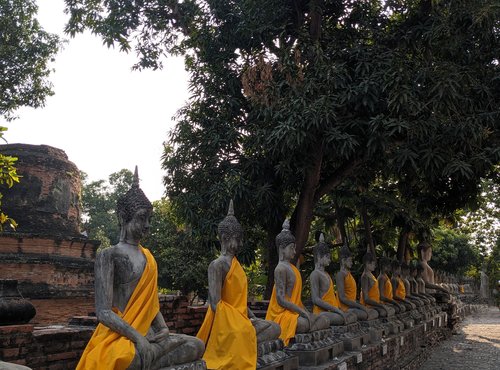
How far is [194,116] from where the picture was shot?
1227cm

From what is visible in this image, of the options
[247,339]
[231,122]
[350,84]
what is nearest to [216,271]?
[247,339]

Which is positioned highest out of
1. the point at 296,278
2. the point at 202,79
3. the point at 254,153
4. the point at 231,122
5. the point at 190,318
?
the point at 202,79

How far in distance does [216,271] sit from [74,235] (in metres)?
11.0

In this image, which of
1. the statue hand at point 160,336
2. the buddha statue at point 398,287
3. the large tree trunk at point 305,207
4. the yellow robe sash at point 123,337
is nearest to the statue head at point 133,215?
the yellow robe sash at point 123,337

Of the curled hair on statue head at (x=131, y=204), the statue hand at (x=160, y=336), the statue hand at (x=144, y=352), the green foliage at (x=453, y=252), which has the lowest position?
the statue hand at (x=144, y=352)

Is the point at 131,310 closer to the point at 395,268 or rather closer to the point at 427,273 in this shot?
the point at 395,268

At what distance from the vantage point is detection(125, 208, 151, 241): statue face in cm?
444

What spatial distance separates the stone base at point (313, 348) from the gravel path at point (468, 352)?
6604 millimetres

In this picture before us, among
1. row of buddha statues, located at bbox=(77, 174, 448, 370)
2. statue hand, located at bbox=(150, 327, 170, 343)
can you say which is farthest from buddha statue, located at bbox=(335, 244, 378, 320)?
statue hand, located at bbox=(150, 327, 170, 343)

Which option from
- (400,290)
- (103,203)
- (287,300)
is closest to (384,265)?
(400,290)

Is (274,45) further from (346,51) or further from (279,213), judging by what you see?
(279,213)

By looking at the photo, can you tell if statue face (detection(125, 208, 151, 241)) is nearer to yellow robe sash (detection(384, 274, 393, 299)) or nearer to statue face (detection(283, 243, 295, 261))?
statue face (detection(283, 243, 295, 261))

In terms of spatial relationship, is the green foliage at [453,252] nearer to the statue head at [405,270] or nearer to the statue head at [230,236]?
the statue head at [405,270]

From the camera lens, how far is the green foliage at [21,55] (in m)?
17.3
